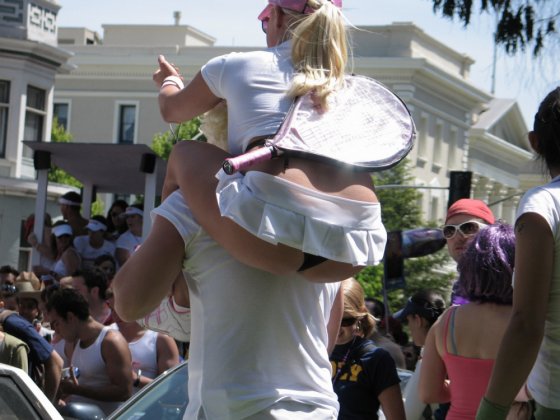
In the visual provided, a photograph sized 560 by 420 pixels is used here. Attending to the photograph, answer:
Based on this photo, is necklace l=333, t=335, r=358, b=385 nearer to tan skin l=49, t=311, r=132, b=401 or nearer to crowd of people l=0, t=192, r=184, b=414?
crowd of people l=0, t=192, r=184, b=414

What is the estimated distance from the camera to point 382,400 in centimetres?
541

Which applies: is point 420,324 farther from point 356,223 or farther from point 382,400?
Answer: point 356,223

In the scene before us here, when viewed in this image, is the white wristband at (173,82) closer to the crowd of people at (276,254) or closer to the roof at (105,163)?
the crowd of people at (276,254)

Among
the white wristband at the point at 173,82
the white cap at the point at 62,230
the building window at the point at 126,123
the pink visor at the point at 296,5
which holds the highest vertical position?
the building window at the point at 126,123

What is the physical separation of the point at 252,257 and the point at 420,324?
3588mm

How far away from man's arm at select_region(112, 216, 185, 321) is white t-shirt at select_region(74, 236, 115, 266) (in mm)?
9978

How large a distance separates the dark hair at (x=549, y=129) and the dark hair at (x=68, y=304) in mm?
4802

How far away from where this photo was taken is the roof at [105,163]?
1316cm

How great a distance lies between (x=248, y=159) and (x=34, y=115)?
2800 centimetres

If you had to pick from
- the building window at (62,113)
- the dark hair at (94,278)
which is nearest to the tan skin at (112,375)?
the dark hair at (94,278)

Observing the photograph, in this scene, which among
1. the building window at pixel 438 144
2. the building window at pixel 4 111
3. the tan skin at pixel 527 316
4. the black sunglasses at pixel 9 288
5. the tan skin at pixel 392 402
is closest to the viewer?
the tan skin at pixel 527 316

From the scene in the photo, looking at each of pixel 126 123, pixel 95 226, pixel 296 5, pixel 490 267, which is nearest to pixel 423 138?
pixel 126 123

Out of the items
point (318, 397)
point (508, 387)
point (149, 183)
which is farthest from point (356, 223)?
point (149, 183)

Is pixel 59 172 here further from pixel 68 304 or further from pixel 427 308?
pixel 427 308
